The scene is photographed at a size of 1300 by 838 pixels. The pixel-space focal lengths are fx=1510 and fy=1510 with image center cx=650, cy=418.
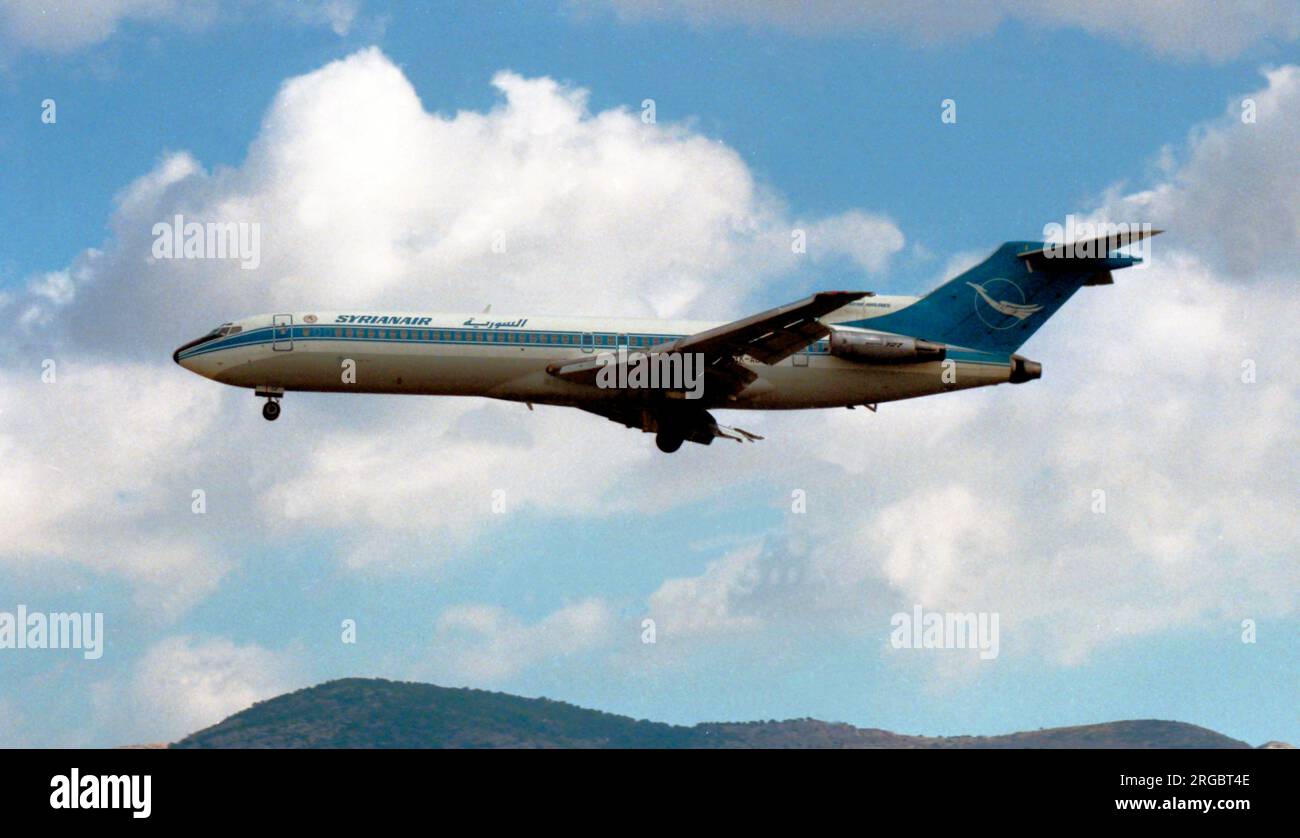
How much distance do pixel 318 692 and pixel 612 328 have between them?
223ft

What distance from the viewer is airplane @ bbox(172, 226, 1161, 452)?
1953 inches

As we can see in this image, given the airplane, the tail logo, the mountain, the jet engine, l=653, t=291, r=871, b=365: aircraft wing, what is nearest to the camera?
l=653, t=291, r=871, b=365: aircraft wing

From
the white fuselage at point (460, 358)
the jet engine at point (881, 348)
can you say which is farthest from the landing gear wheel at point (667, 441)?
the jet engine at point (881, 348)

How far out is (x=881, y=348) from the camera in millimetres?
50719

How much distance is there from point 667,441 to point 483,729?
53156 millimetres

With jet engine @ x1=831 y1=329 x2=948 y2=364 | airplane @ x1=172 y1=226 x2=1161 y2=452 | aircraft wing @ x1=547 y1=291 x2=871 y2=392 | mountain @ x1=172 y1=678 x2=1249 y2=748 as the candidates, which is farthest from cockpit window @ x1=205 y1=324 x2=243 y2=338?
mountain @ x1=172 y1=678 x2=1249 y2=748

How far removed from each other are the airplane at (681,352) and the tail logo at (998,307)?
0.12ft

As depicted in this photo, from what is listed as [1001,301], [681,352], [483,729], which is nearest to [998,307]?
[1001,301]

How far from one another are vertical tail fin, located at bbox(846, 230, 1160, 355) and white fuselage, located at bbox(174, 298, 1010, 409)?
2134 millimetres

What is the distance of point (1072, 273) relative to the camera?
176ft

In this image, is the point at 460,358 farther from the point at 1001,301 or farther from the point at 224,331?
the point at 1001,301

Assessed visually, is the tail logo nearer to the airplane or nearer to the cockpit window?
the airplane
